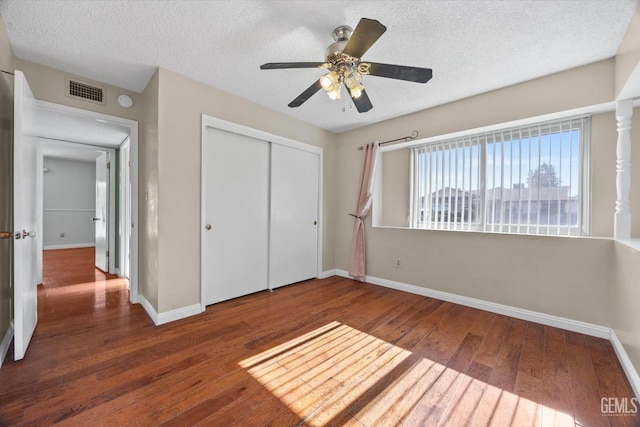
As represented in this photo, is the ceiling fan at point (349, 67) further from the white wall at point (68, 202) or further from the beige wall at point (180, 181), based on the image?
the white wall at point (68, 202)

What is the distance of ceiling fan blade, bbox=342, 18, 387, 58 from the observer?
1.38m

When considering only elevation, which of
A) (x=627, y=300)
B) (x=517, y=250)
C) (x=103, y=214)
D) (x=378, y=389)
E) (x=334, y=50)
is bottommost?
(x=378, y=389)

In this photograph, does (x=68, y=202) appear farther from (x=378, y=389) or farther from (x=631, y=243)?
(x=631, y=243)

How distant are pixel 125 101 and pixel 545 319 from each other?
4.95 m

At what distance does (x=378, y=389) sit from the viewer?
5.34 feet

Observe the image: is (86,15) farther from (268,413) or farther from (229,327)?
(268,413)

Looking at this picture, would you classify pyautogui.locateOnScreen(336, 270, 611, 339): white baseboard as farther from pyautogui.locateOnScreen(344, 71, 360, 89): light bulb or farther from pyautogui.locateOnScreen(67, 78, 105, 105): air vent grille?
pyautogui.locateOnScreen(67, 78, 105, 105): air vent grille

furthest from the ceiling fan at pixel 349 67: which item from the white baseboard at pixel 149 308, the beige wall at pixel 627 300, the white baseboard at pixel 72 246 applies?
the white baseboard at pixel 72 246

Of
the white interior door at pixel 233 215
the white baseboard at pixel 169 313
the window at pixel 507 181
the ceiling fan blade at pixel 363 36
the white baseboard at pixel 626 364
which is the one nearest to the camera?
the ceiling fan blade at pixel 363 36

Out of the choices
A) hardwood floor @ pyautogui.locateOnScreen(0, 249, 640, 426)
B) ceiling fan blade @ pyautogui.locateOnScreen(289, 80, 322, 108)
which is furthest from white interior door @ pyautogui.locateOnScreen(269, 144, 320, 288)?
ceiling fan blade @ pyautogui.locateOnScreen(289, 80, 322, 108)

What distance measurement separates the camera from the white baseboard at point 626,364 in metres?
1.58

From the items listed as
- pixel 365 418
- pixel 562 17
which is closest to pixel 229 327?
pixel 365 418

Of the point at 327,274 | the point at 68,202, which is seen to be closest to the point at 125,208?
the point at 327,274

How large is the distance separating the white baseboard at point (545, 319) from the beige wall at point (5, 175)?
155 inches
